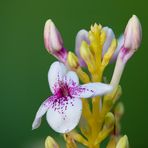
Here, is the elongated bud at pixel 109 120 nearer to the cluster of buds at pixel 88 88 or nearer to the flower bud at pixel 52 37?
the cluster of buds at pixel 88 88

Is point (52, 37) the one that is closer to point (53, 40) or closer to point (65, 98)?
point (53, 40)

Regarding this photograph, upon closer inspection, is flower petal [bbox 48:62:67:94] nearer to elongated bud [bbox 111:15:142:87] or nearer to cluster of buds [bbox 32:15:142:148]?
cluster of buds [bbox 32:15:142:148]

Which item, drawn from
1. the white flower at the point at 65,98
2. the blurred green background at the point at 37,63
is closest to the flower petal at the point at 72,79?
the white flower at the point at 65,98

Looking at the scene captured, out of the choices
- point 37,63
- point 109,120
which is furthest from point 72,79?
point 37,63

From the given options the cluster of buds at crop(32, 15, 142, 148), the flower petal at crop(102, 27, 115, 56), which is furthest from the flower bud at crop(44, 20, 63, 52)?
the flower petal at crop(102, 27, 115, 56)

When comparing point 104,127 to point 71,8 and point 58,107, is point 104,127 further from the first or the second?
point 71,8
